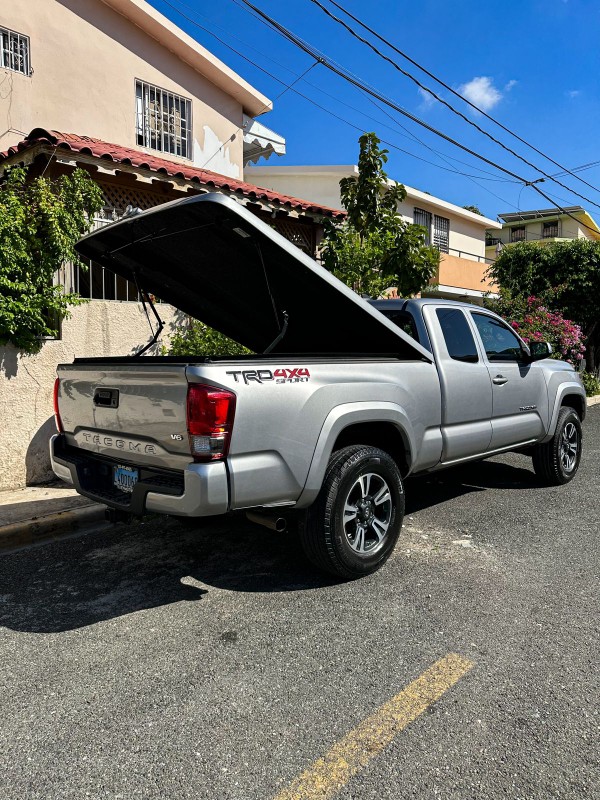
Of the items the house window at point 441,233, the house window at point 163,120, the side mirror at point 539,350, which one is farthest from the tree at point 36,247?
the house window at point 441,233

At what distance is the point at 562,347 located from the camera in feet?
46.6

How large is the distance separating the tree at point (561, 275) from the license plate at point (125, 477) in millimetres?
14748

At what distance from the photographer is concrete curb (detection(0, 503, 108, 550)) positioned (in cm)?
479

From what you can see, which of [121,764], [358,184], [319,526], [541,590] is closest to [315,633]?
[319,526]

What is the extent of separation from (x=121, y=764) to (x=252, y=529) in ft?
8.90

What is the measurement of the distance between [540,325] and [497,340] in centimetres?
929

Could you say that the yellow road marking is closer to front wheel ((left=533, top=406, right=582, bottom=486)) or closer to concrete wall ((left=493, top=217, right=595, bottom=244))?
front wheel ((left=533, top=406, right=582, bottom=486))

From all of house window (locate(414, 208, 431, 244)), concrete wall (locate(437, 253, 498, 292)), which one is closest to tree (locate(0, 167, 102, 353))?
concrete wall (locate(437, 253, 498, 292))

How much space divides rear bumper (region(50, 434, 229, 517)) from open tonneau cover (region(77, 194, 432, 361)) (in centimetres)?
147

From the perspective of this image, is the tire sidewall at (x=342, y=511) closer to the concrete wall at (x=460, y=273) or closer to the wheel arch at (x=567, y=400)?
the wheel arch at (x=567, y=400)

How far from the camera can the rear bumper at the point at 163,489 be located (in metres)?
3.02

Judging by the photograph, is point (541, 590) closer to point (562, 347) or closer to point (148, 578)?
point (148, 578)

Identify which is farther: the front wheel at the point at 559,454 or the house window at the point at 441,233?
the house window at the point at 441,233

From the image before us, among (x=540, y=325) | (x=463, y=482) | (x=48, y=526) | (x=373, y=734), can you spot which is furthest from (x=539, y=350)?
(x=540, y=325)
